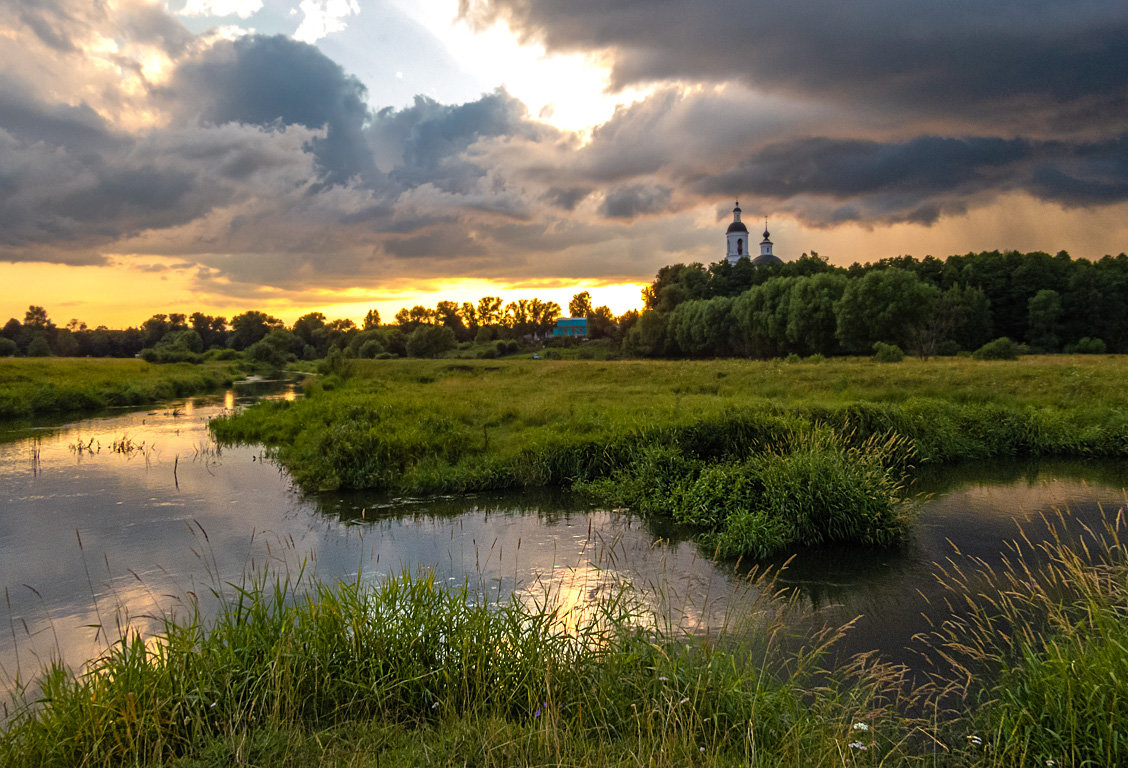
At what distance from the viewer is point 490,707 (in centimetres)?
544

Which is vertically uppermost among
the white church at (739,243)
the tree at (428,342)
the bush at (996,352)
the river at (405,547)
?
the white church at (739,243)

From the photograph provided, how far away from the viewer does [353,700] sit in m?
5.23

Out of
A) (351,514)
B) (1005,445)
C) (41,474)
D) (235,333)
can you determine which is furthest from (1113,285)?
(235,333)

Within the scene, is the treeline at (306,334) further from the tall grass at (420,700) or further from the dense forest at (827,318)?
the tall grass at (420,700)

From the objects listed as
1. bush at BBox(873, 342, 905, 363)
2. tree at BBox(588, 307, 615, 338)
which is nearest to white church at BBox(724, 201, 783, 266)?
tree at BBox(588, 307, 615, 338)

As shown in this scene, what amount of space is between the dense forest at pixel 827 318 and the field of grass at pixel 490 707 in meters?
55.1

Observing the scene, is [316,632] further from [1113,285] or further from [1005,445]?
[1113,285]

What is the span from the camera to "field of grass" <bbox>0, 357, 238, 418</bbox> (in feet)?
109

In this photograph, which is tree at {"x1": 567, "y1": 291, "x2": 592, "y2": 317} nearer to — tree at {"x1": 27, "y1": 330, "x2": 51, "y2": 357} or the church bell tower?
the church bell tower

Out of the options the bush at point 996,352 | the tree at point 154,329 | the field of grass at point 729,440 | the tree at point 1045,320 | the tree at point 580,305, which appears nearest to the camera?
the field of grass at point 729,440

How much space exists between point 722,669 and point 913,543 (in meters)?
8.07

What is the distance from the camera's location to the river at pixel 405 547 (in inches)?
344

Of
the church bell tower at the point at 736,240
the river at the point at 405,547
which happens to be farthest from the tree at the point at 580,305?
the river at the point at 405,547

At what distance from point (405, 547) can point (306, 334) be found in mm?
140352
